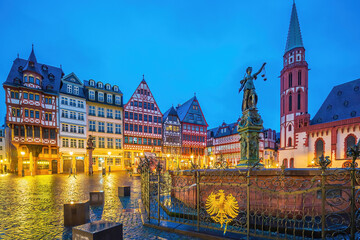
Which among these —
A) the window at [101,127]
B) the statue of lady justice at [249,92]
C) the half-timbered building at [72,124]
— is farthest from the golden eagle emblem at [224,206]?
the window at [101,127]

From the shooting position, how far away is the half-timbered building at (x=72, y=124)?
33.1 m

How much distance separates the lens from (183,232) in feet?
16.8

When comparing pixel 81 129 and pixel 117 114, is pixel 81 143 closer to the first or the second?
pixel 81 129

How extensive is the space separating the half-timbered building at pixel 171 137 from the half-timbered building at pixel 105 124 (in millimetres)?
9456

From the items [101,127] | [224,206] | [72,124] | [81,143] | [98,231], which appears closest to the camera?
[98,231]

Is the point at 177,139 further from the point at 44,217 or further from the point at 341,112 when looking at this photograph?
the point at 44,217

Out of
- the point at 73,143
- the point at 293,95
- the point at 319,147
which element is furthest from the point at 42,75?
the point at 319,147

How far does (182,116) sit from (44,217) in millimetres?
41435

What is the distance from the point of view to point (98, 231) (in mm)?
3803

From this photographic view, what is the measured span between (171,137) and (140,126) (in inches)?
294

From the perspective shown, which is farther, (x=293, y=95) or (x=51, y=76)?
(x=293, y=95)

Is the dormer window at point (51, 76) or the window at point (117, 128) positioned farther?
the window at point (117, 128)

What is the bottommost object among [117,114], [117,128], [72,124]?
[117,128]

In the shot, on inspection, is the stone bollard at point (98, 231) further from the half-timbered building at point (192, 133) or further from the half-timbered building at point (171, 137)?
the half-timbered building at point (192, 133)
